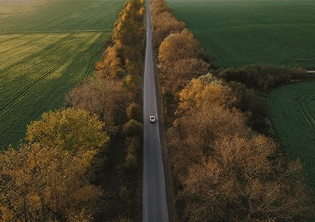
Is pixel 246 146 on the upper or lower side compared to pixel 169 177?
upper

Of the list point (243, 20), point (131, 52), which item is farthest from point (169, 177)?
point (243, 20)

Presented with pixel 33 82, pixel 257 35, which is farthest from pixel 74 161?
pixel 257 35

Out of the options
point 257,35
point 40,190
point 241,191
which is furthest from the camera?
point 257,35

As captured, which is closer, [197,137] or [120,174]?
[197,137]

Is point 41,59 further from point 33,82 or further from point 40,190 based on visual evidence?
point 40,190

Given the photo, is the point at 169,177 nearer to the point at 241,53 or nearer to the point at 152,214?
the point at 152,214

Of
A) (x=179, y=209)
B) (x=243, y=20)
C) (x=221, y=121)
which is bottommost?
(x=179, y=209)
